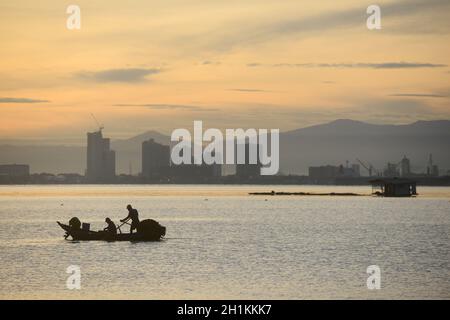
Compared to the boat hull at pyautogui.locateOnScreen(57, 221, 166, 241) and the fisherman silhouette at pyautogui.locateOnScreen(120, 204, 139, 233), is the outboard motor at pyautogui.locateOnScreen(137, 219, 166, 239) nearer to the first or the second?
the boat hull at pyautogui.locateOnScreen(57, 221, 166, 241)

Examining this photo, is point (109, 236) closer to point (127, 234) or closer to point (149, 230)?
point (127, 234)

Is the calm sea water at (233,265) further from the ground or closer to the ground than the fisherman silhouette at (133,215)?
closer to the ground

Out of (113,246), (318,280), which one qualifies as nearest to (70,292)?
(318,280)

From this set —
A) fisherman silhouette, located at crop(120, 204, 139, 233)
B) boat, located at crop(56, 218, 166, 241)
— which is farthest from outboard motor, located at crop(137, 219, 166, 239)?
fisherman silhouette, located at crop(120, 204, 139, 233)

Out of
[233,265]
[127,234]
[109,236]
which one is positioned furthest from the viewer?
[109,236]

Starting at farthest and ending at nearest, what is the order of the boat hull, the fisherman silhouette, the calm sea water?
the boat hull
the fisherman silhouette
the calm sea water

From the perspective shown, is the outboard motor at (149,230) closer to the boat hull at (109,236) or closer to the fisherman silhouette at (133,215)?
the boat hull at (109,236)

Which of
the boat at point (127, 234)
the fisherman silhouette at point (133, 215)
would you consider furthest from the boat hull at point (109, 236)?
the fisherman silhouette at point (133, 215)

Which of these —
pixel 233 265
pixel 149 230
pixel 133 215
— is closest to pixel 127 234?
pixel 149 230

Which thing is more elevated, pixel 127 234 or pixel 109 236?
pixel 127 234

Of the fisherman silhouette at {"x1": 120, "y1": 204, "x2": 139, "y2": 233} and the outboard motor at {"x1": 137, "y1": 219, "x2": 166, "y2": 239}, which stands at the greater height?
the fisherman silhouette at {"x1": 120, "y1": 204, "x2": 139, "y2": 233}

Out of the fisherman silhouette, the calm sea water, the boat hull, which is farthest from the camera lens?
the boat hull

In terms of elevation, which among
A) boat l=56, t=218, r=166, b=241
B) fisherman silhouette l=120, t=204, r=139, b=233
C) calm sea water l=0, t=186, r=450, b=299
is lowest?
calm sea water l=0, t=186, r=450, b=299
